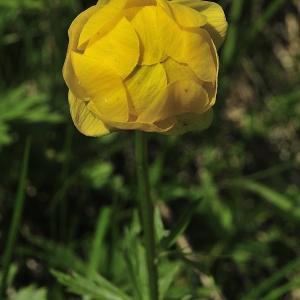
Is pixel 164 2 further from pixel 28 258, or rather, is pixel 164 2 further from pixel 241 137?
pixel 241 137

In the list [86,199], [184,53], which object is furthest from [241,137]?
[184,53]

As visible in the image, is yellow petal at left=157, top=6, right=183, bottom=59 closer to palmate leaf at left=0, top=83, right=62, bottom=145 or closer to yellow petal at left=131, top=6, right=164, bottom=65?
yellow petal at left=131, top=6, right=164, bottom=65

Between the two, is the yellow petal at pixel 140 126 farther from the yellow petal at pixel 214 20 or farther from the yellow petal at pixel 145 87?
the yellow petal at pixel 214 20

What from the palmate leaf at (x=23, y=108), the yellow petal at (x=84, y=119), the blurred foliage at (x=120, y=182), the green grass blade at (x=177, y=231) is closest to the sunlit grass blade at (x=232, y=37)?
the blurred foliage at (x=120, y=182)

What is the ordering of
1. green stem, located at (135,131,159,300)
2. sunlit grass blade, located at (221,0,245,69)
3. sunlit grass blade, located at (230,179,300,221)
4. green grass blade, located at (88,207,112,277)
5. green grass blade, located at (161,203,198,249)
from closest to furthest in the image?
green stem, located at (135,131,159,300) → green grass blade, located at (161,203,198,249) → green grass blade, located at (88,207,112,277) → sunlit grass blade, located at (230,179,300,221) → sunlit grass blade, located at (221,0,245,69)

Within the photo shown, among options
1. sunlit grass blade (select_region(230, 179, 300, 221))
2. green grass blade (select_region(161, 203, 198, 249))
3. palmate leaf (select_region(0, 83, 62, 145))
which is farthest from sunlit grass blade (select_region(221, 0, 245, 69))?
green grass blade (select_region(161, 203, 198, 249))

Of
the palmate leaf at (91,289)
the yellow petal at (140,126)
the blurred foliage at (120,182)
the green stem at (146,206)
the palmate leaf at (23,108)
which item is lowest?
the blurred foliage at (120,182)

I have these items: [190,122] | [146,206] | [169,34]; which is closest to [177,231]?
[146,206]
